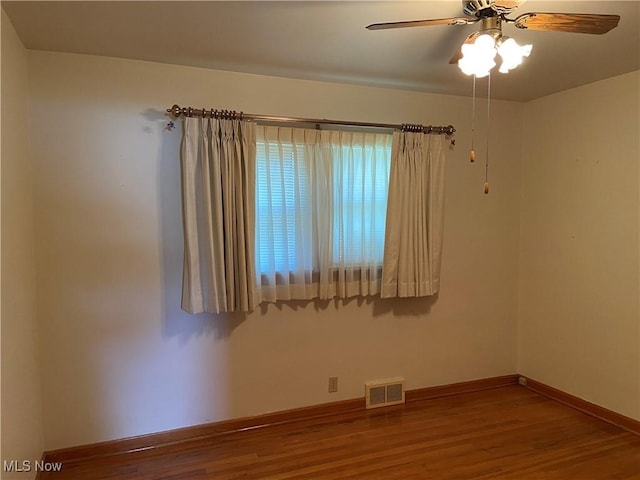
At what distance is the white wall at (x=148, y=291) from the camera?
2.54 m

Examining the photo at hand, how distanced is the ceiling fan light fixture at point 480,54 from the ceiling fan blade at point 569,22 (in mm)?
168

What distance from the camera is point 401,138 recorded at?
3.17 metres

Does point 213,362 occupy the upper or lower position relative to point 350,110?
lower

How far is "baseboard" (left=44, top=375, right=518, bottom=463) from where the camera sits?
2623mm

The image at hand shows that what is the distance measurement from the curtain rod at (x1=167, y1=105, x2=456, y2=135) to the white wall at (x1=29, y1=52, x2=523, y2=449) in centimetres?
9

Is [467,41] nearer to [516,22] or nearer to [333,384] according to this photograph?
A: [516,22]

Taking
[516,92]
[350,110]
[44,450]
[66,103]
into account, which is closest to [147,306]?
[44,450]

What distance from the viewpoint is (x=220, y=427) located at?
2.94 metres

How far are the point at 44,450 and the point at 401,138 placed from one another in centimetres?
297

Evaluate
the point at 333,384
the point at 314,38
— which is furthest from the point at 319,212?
the point at 333,384

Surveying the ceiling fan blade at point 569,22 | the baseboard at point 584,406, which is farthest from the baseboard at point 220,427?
the ceiling fan blade at point 569,22

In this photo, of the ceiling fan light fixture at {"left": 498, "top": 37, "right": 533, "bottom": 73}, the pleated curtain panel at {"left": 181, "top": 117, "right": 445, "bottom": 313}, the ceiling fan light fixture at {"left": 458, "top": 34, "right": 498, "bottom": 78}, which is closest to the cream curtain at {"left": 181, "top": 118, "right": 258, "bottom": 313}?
the pleated curtain panel at {"left": 181, "top": 117, "right": 445, "bottom": 313}

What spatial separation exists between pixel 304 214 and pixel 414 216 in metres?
0.82

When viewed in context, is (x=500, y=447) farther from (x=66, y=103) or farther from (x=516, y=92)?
(x=66, y=103)
